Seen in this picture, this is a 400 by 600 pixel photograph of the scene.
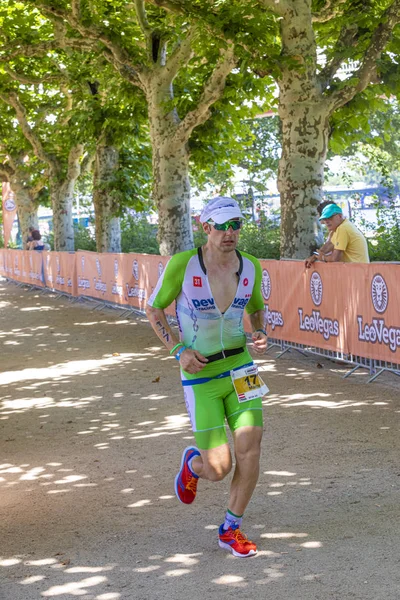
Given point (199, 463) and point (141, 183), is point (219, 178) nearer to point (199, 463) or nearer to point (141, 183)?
point (141, 183)

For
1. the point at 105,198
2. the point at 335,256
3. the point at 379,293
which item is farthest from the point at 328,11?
the point at 105,198

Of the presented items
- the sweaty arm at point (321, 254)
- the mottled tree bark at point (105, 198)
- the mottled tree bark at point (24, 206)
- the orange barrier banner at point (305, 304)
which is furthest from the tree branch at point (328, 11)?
the mottled tree bark at point (24, 206)

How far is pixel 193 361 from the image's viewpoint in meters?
6.18

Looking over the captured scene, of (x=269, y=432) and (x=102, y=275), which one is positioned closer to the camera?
(x=269, y=432)

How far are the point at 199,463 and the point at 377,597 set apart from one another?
5.25ft

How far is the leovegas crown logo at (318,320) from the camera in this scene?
13148 millimetres

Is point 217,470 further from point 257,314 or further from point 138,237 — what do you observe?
point 138,237

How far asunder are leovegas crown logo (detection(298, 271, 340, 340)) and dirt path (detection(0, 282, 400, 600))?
1.68ft

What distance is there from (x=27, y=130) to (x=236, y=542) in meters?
31.0

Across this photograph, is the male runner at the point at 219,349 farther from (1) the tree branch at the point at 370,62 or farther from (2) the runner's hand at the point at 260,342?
(1) the tree branch at the point at 370,62

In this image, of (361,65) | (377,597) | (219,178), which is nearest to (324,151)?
(361,65)

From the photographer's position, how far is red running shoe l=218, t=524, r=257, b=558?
6047 mm

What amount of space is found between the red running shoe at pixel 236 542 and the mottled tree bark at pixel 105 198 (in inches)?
900

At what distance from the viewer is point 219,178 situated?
5028 centimetres
